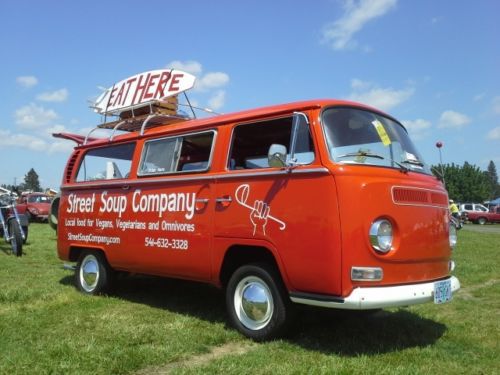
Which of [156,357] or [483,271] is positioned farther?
[483,271]

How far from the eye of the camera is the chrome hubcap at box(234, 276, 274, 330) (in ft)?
16.2

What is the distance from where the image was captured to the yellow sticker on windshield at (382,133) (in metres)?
5.20

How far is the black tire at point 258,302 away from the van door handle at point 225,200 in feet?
2.23

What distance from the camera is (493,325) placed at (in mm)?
5637

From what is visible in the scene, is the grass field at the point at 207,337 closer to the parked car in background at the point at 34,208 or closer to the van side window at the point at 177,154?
the van side window at the point at 177,154

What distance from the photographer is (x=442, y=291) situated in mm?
4812

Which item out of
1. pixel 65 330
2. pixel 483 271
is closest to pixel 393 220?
pixel 65 330

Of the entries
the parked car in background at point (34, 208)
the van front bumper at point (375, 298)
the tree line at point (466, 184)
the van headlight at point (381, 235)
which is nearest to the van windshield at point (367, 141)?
the van headlight at point (381, 235)

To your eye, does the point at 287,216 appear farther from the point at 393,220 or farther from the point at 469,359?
the point at 469,359

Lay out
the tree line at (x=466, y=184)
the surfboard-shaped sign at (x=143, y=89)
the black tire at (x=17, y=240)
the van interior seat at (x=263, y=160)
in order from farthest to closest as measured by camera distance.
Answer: the tree line at (x=466, y=184), the black tire at (x=17, y=240), the surfboard-shaped sign at (x=143, y=89), the van interior seat at (x=263, y=160)

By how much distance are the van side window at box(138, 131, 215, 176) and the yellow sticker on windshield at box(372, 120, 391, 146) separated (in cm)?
179

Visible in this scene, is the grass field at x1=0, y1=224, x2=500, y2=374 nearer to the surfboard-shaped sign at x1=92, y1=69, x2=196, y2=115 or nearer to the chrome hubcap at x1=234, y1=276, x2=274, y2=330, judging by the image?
the chrome hubcap at x1=234, y1=276, x2=274, y2=330

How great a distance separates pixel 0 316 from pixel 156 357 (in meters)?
2.43

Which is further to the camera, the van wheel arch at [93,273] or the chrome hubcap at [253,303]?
the van wheel arch at [93,273]
